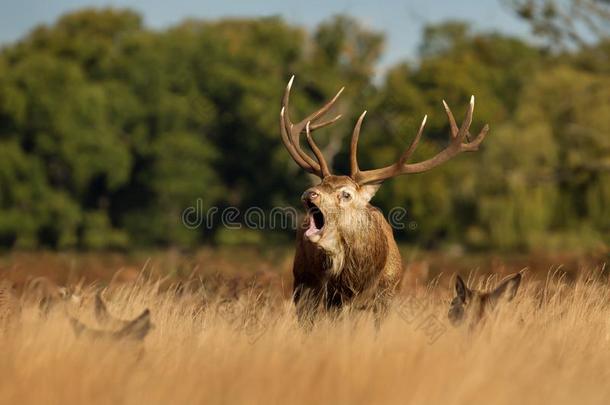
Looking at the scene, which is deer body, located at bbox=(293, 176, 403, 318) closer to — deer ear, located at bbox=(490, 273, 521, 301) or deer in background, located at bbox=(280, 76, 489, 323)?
deer in background, located at bbox=(280, 76, 489, 323)

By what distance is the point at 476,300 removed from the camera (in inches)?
302

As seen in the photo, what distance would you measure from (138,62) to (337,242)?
2173 inches

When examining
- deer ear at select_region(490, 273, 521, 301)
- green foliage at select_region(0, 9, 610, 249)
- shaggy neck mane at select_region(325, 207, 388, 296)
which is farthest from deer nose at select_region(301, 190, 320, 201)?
green foliage at select_region(0, 9, 610, 249)

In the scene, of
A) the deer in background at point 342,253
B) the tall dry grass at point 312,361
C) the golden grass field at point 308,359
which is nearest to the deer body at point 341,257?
the deer in background at point 342,253

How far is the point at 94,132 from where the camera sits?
57156 mm

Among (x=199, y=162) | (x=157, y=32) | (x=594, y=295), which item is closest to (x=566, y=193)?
(x=594, y=295)

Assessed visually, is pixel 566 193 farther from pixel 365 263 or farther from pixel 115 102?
pixel 115 102

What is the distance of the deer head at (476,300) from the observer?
7.50 meters

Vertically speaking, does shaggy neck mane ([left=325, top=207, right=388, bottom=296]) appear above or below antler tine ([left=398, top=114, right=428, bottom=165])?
below

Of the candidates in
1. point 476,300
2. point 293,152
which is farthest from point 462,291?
point 293,152

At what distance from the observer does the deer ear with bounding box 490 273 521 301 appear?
775 centimetres

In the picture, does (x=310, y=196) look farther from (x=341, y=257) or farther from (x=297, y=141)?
(x=297, y=141)

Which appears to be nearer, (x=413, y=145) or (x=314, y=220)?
(x=314, y=220)

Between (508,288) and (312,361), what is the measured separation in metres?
2.34
